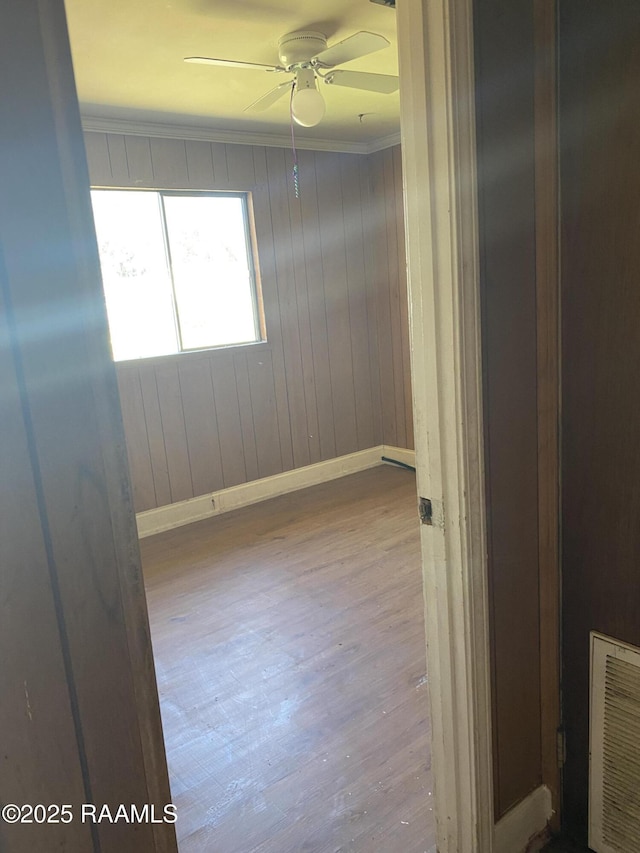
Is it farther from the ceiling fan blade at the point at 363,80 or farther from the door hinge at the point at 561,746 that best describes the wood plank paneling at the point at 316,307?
the door hinge at the point at 561,746

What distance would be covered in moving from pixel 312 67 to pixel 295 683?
273 centimetres

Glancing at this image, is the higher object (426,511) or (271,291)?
(271,291)

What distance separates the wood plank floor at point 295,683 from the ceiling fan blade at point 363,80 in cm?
244

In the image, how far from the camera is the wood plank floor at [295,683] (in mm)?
1723

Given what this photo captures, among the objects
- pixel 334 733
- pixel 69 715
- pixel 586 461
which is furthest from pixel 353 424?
pixel 69 715

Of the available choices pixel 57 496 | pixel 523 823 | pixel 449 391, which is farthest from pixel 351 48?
pixel 523 823

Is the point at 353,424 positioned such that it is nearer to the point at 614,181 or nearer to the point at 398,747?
the point at 398,747

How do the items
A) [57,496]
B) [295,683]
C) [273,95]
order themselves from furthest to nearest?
[273,95] < [295,683] < [57,496]

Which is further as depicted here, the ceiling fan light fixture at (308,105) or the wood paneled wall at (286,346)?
the wood paneled wall at (286,346)

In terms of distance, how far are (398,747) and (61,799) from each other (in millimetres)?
1504

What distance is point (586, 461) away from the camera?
4.70 ft

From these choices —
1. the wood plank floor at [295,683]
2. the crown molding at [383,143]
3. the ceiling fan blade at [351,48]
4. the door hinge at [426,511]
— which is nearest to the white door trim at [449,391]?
the door hinge at [426,511]

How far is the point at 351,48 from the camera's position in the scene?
8.12 ft

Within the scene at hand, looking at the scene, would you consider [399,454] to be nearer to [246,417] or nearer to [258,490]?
[258,490]
